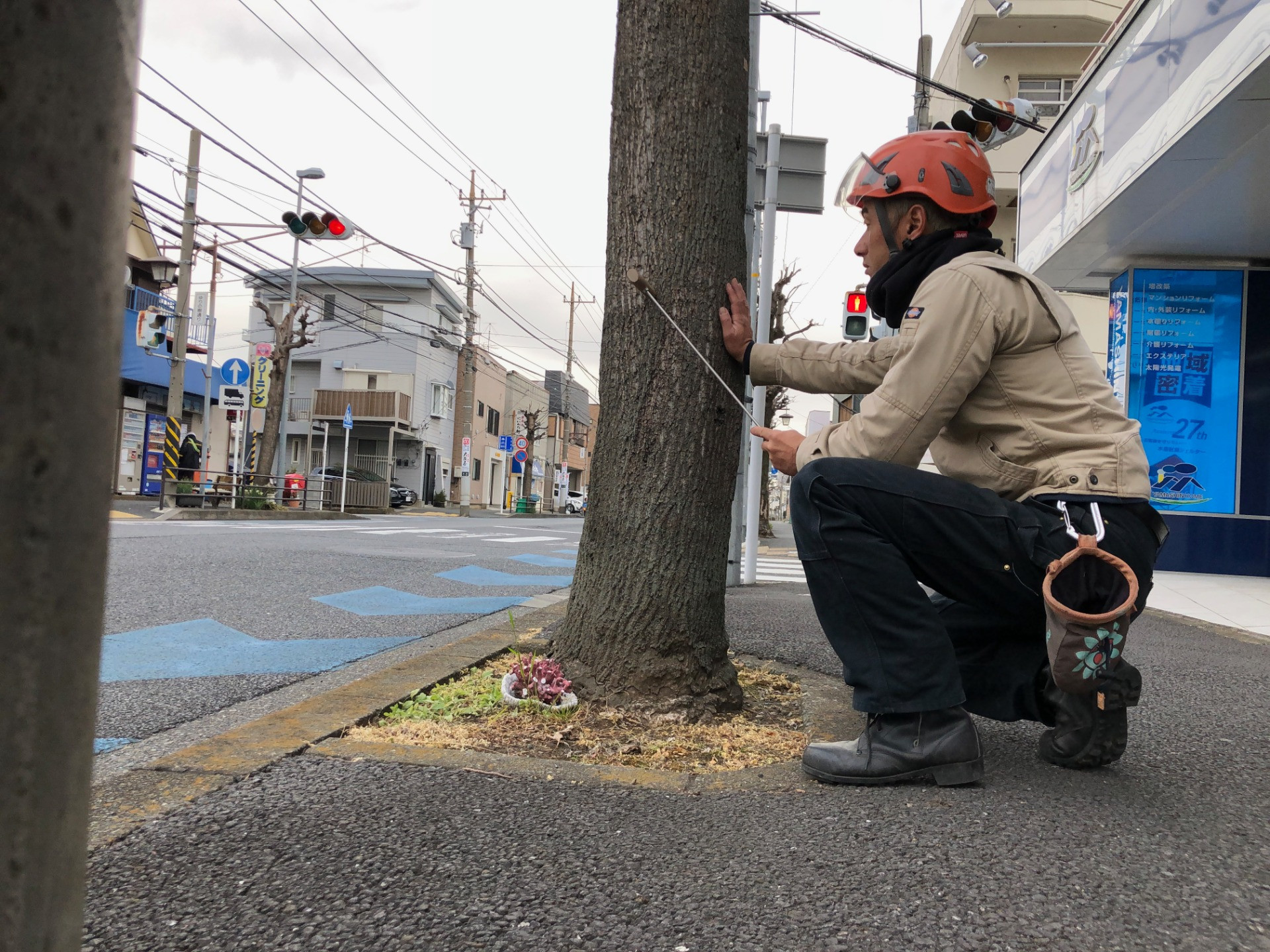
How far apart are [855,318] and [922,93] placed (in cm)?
812

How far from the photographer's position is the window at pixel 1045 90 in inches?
793

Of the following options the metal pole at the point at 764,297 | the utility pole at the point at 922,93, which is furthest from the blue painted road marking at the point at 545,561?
the utility pole at the point at 922,93

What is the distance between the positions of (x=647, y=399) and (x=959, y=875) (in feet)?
4.89

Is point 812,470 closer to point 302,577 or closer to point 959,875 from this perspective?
point 959,875

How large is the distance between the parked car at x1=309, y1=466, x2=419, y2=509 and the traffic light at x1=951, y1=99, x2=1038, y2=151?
70.8 feet

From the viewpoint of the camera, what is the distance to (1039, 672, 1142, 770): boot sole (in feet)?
6.61

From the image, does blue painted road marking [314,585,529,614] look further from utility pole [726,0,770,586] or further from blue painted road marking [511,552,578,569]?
blue painted road marking [511,552,578,569]

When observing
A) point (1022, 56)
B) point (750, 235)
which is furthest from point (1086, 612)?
point (1022, 56)

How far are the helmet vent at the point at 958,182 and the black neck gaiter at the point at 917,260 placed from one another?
0.31ft

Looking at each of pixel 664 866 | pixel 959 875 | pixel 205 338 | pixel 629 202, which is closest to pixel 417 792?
pixel 664 866

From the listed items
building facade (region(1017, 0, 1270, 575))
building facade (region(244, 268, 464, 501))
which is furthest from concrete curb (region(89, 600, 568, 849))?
building facade (region(244, 268, 464, 501))

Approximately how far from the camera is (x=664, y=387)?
8.33 ft

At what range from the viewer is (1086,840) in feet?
5.30

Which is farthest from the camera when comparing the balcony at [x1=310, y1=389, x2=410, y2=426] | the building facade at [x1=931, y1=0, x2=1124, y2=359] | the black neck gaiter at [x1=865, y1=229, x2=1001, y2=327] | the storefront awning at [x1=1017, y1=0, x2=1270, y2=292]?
the balcony at [x1=310, y1=389, x2=410, y2=426]
